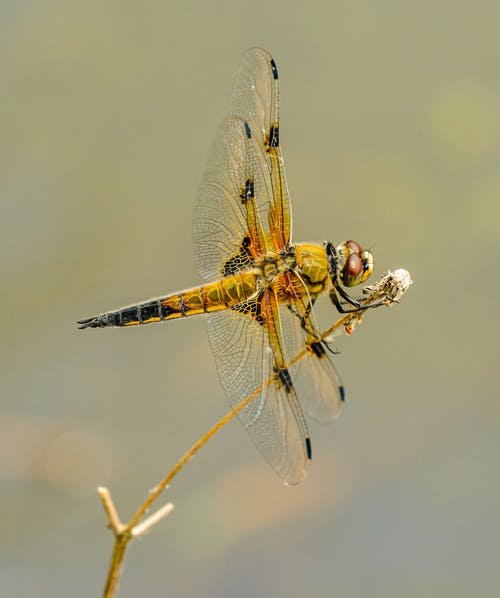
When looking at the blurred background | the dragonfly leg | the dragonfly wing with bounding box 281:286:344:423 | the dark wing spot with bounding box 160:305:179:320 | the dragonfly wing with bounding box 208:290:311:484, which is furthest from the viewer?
the blurred background

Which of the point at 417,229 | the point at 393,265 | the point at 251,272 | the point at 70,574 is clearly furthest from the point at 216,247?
the point at 417,229

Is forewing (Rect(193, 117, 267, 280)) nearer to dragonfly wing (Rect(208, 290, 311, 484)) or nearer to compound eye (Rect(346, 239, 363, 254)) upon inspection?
dragonfly wing (Rect(208, 290, 311, 484))

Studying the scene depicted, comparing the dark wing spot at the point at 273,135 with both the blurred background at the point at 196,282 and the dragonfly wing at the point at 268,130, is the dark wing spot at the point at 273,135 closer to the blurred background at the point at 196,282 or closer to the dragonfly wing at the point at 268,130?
the dragonfly wing at the point at 268,130

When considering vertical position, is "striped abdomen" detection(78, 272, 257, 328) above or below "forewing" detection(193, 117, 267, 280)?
below

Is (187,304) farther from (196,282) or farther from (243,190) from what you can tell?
(196,282)

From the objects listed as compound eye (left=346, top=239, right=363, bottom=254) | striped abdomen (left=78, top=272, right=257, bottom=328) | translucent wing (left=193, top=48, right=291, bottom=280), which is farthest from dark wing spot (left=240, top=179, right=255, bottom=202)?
compound eye (left=346, top=239, right=363, bottom=254)

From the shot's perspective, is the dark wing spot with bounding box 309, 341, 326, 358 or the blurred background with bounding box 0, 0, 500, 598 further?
the blurred background with bounding box 0, 0, 500, 598

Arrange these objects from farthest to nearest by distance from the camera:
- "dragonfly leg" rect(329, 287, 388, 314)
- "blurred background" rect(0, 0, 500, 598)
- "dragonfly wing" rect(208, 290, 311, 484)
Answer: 1. "blurred background" rect(0, 0, 500, 598)
2. "dragonfly leg" rect(329, 287, 388, 314)
3. "dragonfly wing" rect(208, 290, 311, 484)

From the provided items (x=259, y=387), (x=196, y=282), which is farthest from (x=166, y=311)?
(x=196, y=282)

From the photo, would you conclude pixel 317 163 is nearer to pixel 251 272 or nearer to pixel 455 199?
pixel 455 199
